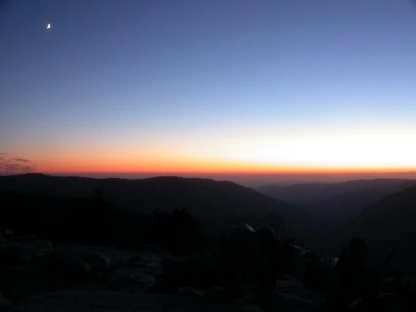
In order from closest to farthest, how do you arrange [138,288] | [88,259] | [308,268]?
1. [138,288]
2. [308,268]
3. [88,259]

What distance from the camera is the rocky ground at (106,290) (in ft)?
25.6

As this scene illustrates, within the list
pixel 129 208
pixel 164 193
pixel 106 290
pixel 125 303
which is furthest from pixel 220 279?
pixel 164 193

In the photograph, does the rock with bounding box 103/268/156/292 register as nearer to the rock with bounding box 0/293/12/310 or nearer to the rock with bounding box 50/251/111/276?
the rock with bounding box 50/251/111/276

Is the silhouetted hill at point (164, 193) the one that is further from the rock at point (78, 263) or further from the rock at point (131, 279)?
→ the rock at point (78, 263)

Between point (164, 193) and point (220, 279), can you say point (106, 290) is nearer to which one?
point (220, 279)

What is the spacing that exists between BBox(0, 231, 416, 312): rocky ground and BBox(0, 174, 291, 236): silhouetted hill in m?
57.7

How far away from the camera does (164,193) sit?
84.6 meters

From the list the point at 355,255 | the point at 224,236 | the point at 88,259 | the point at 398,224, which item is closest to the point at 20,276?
the point at 88,259

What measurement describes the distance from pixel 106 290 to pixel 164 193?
248 feet

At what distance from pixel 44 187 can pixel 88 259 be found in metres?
79.8

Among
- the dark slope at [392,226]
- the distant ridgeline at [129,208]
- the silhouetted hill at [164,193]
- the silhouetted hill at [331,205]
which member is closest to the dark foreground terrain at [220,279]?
the distant ridgeline at [129,208]

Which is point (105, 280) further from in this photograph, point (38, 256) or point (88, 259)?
point (38, 256)

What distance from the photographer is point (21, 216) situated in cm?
3269

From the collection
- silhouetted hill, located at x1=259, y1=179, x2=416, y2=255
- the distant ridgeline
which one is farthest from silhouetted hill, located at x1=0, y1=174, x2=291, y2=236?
silhouetted hill, located at x1=259, y1=179, x2=416, y2=255
